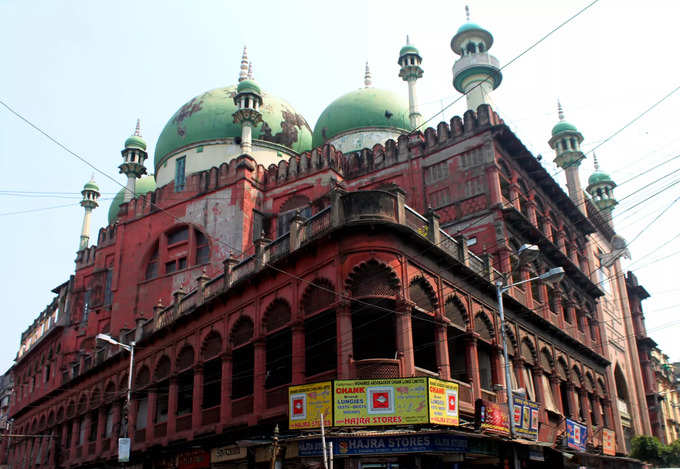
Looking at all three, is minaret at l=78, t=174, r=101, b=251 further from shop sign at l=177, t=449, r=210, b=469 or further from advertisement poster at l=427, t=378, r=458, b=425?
advertisement poster at l=427, t=378, r=458, b=425

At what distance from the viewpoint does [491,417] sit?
1931 centimetres

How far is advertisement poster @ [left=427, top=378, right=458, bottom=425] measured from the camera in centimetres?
1758

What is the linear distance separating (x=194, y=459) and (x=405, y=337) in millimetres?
10519

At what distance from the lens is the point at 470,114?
2927cm

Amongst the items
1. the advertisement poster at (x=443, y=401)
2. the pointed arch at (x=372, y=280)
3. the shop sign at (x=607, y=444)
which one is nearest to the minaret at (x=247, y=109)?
the pointed arch at (x=372, y=280)

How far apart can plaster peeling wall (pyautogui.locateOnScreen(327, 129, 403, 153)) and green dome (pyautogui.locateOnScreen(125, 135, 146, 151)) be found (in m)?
14.8

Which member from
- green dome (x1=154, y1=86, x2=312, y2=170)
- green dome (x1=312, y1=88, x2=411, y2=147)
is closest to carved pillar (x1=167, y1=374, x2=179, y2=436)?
green dome (x1=154, y1=86, x2=312, y2=170)

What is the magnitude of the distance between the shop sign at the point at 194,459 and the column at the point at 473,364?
9.92 m

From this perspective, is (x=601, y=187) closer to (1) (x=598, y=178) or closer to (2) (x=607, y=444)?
(1) (x=598, y=178)

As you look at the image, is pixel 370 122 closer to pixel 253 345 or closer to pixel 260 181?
pixel 260 181

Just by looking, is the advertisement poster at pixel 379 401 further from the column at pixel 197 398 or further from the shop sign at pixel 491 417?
the column at pixel 197 398

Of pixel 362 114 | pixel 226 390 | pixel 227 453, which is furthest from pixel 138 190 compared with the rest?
pixel 227 453

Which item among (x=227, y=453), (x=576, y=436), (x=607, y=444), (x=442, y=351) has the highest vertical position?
(x=442, y=351)

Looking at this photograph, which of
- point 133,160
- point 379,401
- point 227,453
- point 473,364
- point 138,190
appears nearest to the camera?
point 379,401
